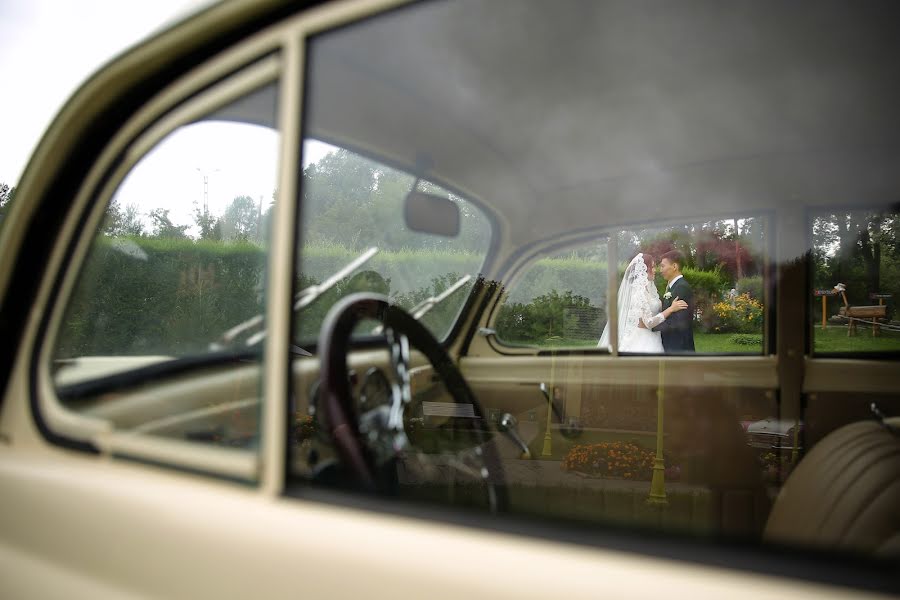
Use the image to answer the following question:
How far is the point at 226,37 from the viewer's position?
1.13m

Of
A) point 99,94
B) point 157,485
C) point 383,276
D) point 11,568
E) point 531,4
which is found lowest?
point 11,568

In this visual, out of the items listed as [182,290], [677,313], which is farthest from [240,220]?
[677,313]

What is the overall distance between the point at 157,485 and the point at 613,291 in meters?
2.86

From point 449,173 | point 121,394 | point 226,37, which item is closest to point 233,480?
point 121,394

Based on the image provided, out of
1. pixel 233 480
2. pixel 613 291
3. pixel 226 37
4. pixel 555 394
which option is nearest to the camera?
pixel 233 480

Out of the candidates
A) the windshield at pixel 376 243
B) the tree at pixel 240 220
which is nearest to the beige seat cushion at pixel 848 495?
the windshield at pixel 376 243

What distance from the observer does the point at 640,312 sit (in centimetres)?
356

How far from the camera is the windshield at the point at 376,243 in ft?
4.03

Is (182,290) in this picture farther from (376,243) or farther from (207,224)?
(376,243)

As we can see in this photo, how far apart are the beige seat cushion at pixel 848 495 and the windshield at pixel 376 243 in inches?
37.4

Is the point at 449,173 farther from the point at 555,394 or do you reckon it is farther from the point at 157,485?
the point at 157,485

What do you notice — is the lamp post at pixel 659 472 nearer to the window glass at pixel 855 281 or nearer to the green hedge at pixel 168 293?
the window glass at pixel 855 281

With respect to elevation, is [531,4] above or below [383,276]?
above

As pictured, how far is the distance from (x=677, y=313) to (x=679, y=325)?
65 mm
